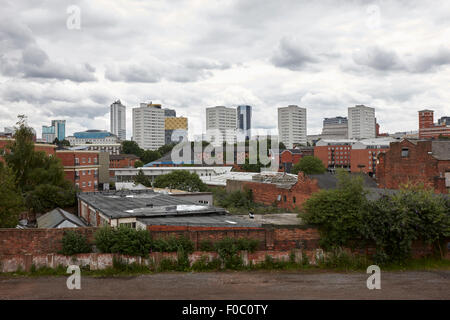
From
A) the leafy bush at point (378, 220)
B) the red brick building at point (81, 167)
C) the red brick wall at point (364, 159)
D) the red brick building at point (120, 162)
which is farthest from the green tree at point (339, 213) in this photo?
the red brick building at point (120, 162)

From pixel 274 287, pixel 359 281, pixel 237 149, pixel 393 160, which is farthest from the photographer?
pixel 237 149

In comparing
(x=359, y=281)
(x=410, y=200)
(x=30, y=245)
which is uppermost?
(x=410, y=200)

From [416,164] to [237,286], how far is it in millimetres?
31552

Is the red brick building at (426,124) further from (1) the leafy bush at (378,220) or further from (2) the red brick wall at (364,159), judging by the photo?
(1) the leafy bush at (378,220)

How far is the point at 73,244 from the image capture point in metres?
15.0

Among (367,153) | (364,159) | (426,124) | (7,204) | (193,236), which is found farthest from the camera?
(426,124)

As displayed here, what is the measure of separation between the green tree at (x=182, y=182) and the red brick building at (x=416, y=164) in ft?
78.9

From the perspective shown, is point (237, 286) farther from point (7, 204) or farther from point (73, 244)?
point (7, 204)

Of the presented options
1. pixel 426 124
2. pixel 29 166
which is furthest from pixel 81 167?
pixel 426 124

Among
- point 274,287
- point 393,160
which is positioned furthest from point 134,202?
point 393,160

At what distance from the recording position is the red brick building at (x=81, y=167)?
→ 60.4 m

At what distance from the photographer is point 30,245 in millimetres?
14992

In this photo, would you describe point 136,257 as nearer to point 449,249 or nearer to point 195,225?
point 195,225

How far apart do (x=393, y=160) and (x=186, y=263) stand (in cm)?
3217
